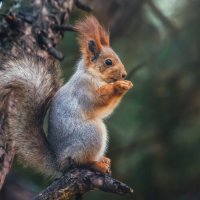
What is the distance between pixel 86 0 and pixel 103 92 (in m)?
2.16

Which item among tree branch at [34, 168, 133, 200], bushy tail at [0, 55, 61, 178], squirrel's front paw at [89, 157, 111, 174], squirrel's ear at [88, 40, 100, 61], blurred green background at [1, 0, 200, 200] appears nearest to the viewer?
tree branch at [34, 168, 133, 200]

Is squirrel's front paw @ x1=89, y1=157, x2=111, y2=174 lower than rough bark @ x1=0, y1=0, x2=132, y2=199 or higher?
lower

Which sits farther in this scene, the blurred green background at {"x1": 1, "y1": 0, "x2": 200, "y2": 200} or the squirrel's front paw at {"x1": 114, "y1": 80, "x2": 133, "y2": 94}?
the blurred green background at {"x1": 1, "y1": 0, "x2": 200, "y2": 200}

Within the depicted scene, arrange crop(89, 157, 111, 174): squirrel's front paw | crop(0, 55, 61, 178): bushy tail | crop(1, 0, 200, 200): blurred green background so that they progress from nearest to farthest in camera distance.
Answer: crop(89, 157, 111, 174): squirrel's front paw, crop(0, 55, 61, 178): bushy tail, crop(1, 0, 200, 200): blurred green background

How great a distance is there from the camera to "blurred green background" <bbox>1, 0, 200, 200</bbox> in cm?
584

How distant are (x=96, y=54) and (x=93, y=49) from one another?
0.10 ft

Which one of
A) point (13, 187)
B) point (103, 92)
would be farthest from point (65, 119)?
point (13, 187)

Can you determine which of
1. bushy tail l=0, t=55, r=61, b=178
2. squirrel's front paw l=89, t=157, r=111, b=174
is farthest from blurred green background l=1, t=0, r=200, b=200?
squirrel's front paw l=89, t=157, r=111, b=174

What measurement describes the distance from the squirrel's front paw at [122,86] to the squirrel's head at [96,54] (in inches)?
4.7

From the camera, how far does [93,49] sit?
4309mm

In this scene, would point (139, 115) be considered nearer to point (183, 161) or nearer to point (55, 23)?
point (183, 161)

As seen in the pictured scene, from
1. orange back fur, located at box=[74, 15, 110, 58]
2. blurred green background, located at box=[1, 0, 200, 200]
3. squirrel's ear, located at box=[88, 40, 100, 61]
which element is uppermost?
orange back fur, located at box=[74, 15, 110, 58]

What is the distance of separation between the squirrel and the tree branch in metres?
0.29

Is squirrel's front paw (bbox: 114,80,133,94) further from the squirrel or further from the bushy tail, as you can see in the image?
the bushy tail
